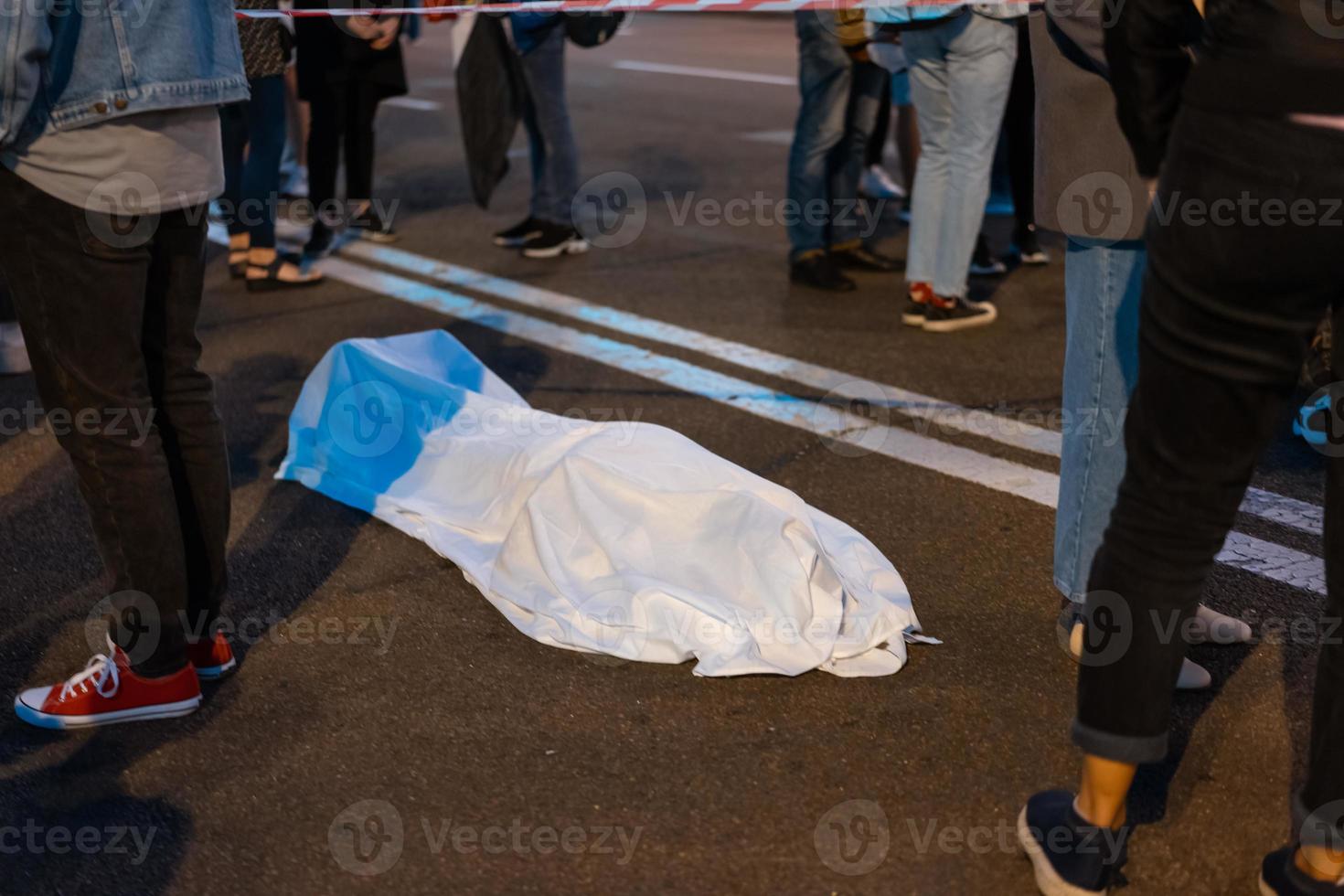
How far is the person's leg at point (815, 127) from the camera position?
609cm

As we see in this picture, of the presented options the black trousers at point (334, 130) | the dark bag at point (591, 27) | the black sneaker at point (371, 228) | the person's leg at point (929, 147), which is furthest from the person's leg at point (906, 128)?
the black sneaker at point (371, 228)

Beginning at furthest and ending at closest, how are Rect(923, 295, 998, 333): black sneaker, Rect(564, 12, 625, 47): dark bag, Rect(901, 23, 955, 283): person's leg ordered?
Rect(564, 12, 625, 47): dark bag → Rect(923, 295, 998, 333): black sneaker → Rect(901, 23, 955, 283): person's leg

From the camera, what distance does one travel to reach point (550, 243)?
6.98 m

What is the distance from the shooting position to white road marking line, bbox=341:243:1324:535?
382cm

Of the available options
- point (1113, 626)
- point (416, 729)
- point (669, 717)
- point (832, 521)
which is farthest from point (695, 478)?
point (1113, 626)

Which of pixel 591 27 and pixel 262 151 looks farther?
pixel 591 27

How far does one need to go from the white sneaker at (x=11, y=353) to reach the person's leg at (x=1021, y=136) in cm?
416

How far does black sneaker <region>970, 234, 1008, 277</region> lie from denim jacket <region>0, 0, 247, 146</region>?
4.38 meters

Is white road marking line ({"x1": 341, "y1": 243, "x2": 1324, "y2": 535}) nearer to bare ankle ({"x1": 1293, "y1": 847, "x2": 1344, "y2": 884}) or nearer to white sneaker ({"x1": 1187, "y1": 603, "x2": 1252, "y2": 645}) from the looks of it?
white sneaker ({"x1": 1187, "y1": 603, "x2": 1252, "y2": 645})

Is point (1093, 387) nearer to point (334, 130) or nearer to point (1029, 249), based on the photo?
point (1029, 249)

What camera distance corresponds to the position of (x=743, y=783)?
261cm

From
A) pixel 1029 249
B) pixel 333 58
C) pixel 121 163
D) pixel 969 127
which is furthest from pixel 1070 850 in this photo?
pixel 333 58

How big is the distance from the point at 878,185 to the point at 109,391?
251 inches

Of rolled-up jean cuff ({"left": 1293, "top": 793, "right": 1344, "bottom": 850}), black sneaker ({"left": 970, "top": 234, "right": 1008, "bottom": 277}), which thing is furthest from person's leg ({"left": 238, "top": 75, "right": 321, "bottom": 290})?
rolled-up jean cuff ({"left": 1293, "top": 793, "right": 1344, "bottom": 850})
